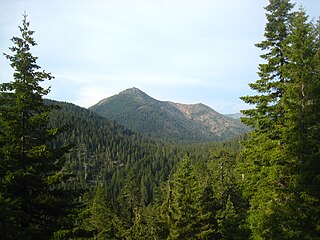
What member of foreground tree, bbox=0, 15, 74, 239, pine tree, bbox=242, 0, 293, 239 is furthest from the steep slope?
foreground tree, bbox=0, 15, 74, 239

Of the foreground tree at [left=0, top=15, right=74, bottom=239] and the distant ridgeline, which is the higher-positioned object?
the foreground tree at [left=0, top=15, right=74, bottom=239]

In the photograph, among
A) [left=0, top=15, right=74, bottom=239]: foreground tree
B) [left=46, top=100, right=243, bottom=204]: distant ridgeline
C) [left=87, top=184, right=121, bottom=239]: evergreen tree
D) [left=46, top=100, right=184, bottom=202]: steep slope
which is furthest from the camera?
[left=46, top=100, right=184, bottom=202]: steep slope

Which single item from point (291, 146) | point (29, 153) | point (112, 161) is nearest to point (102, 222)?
point (29, 153)

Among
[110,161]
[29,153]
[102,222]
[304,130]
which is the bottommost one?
[102,222]

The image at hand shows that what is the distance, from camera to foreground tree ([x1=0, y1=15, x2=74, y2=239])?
1306 cm

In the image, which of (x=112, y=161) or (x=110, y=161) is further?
(x=112, y=161)

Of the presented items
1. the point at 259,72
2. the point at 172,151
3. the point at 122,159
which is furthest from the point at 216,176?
the point at 172,151

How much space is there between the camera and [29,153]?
529 inches

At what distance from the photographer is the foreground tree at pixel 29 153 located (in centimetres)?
1306

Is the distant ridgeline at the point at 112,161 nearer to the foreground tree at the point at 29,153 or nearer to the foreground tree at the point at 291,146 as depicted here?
the foreground tree at the point at 291,146

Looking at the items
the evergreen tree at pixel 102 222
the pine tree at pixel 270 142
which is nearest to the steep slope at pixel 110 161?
the evergreen tree at pixel 102 222

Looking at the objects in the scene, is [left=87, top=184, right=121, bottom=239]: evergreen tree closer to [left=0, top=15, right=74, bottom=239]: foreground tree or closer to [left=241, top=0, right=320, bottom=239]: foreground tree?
[left=0, top=15, right=74, bottom=239]: foreground tree

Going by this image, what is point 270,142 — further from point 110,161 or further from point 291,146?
point 110,161

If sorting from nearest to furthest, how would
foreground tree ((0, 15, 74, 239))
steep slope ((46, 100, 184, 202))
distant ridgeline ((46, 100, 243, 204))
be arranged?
foreground tree ((0, 15, 74, 239)) < distant ridgeline ((46, 100, 243, 204)) < steep slope ((46, 100, 184, 202))
